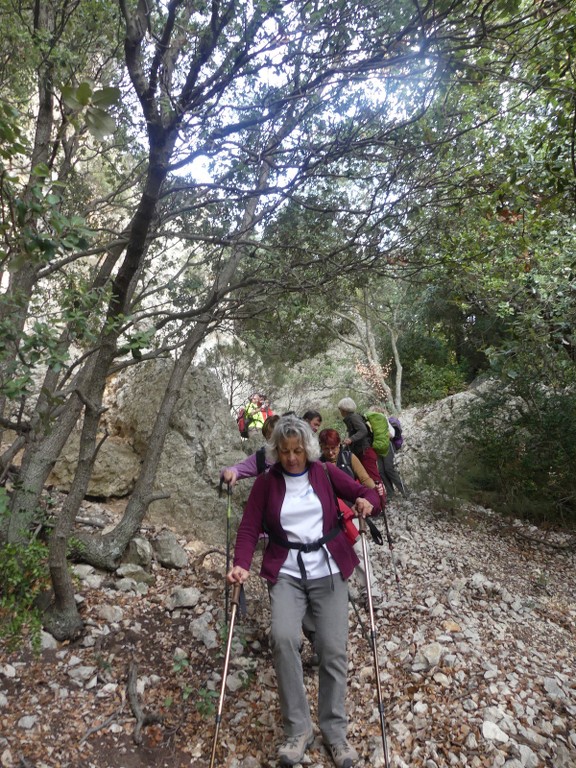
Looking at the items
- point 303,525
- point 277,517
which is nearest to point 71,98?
point 277,517

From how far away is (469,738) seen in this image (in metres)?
3.60

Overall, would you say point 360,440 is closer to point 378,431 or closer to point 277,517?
point 378,431

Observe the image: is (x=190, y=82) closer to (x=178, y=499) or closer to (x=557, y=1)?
(x=557, y=1)

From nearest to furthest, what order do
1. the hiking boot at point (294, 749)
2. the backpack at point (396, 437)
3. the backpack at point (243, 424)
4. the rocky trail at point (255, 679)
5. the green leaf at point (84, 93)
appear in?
1. the green leaf at point (84, 93)
2. the hiking boot at point (294, 749)
3. the rocky trail at point (255, 679)
4. the backpack at point (396, 437)
5. the backpack at point (243, 424)

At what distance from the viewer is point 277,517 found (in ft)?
12.0

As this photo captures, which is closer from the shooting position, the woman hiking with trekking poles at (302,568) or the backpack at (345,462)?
the woman hiking with trekking poles at (302,568)

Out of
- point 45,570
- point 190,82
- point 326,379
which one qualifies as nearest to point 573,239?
point 190,82

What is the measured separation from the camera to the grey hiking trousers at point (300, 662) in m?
3.33

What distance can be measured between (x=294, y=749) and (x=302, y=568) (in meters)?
1.16

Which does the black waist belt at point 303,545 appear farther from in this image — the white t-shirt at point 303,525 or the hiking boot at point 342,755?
the hiking boot at point 342,755

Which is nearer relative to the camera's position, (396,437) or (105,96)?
(105,96)

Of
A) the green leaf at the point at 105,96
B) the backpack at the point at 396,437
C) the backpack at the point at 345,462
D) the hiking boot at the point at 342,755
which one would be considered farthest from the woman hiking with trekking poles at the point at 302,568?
the backpack at the point at 396,437

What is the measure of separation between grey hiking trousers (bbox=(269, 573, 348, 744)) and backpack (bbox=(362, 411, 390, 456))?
4.69 metres

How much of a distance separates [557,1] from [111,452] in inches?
311
